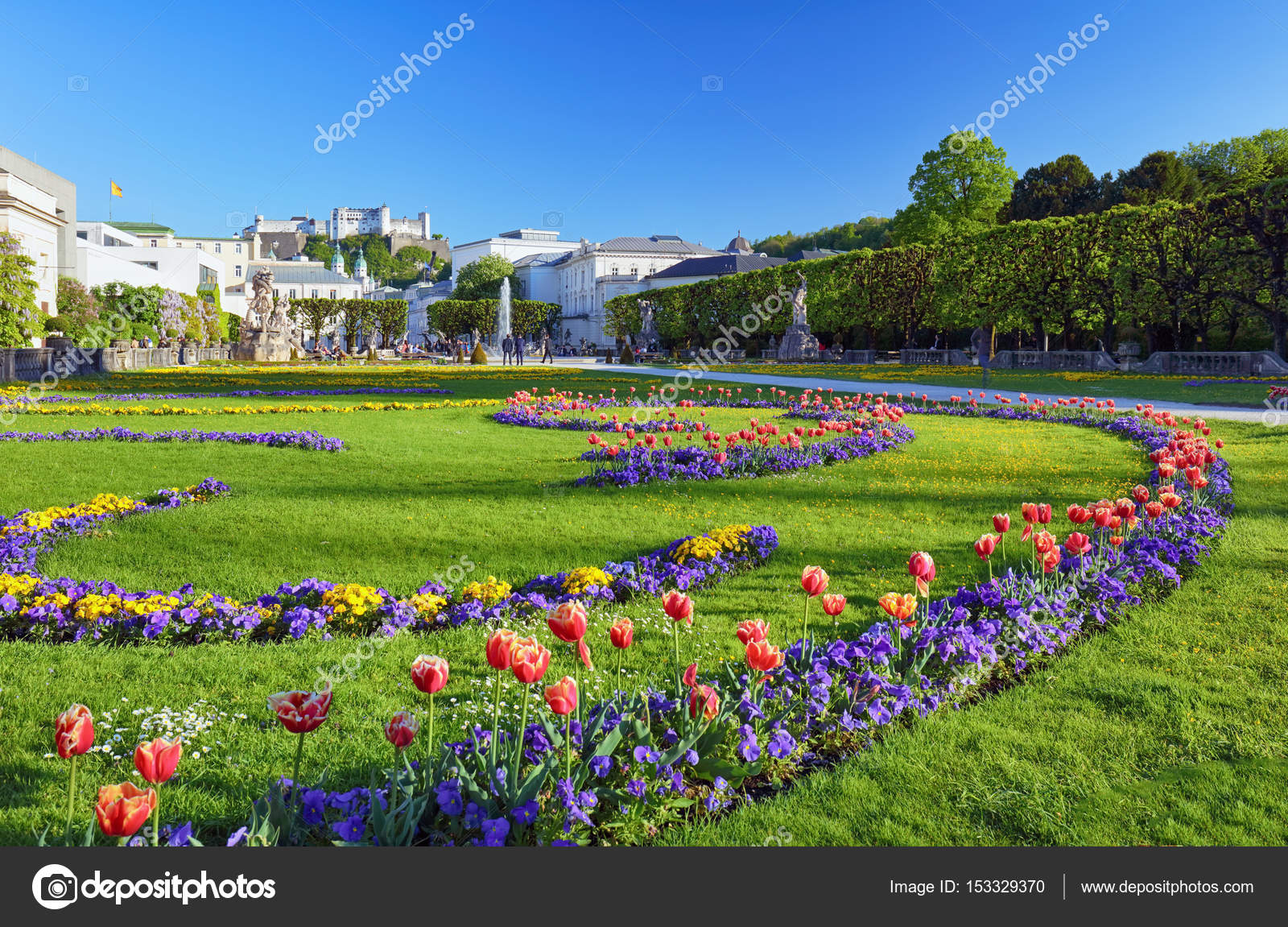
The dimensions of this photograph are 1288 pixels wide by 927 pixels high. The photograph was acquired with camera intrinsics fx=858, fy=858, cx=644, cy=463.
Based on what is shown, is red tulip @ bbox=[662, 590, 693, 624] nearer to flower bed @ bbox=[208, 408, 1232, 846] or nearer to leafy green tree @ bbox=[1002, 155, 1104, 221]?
flower bed @ bbox=[208, 408, 1232, 846]

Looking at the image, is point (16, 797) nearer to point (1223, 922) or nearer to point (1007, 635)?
point (1223, 922)

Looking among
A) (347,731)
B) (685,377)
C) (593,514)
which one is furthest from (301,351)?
(347,731)

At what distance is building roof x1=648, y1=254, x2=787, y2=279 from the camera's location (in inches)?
3617

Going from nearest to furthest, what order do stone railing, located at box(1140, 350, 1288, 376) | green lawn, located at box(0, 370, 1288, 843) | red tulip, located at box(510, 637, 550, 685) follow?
red tulip, located at box(510, 637, 550, 685) < green lawn, located at box(0, 370, 1288, 843) < stone railing, located at box(1140, 350, 1288, 376)

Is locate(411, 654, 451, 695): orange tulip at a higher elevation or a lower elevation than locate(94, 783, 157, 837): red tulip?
higher

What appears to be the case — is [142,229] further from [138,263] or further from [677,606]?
[677,606]

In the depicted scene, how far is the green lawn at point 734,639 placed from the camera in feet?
9.05

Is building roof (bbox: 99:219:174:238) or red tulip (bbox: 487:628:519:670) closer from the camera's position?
red tulip (bbox: 487:628:519:670)

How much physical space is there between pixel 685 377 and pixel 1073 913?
2598 centimetres

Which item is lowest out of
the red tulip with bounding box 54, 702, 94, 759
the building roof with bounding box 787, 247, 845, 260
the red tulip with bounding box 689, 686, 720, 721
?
the red tulip with bounding box 689, 686, 720, 721

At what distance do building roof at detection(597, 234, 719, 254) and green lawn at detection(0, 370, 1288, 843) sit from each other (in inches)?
3948

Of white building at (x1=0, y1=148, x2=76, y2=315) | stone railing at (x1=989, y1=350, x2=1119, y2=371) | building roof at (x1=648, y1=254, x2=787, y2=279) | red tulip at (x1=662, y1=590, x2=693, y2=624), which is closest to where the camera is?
red tulip at (x1=662, y1=590, x2=693, y2=624)

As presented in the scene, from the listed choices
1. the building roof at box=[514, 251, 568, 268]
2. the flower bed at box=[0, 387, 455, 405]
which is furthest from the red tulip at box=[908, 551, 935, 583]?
the building roof at box=[514, 251, 568, 268]

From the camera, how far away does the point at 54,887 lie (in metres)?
1.98
